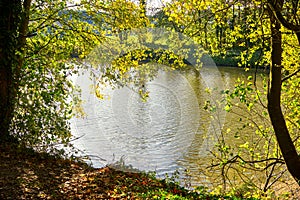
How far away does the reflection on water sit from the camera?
1107 centimetres

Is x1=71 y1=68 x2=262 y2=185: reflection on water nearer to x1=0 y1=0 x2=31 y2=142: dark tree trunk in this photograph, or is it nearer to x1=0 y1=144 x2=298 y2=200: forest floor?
x1=0 y1=144 x2=298 y2=200: forest floor

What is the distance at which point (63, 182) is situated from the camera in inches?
234

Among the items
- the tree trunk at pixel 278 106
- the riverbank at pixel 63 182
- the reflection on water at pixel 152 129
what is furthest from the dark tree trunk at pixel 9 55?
the tree trunk at pixel 278 106

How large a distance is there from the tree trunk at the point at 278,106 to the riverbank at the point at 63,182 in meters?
1.45

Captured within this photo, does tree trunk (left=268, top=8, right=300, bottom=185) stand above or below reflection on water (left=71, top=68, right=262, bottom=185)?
above

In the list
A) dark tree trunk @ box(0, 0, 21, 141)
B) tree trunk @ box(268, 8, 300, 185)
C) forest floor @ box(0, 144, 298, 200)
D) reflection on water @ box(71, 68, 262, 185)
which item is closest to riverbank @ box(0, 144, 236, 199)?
forest floor @ box(0, 144, 298, 200)

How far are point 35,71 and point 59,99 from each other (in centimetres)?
86

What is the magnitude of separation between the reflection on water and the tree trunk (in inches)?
74.6

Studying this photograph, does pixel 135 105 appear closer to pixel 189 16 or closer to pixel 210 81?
pixel 210 81

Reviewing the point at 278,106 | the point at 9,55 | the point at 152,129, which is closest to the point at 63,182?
the point at 9,55

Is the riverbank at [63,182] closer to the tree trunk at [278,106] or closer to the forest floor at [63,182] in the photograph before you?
the forest floor at [63,182]

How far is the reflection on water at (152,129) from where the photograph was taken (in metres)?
11.1

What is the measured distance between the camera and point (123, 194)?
17.6 feet

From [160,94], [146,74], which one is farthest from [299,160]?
[160,94]
